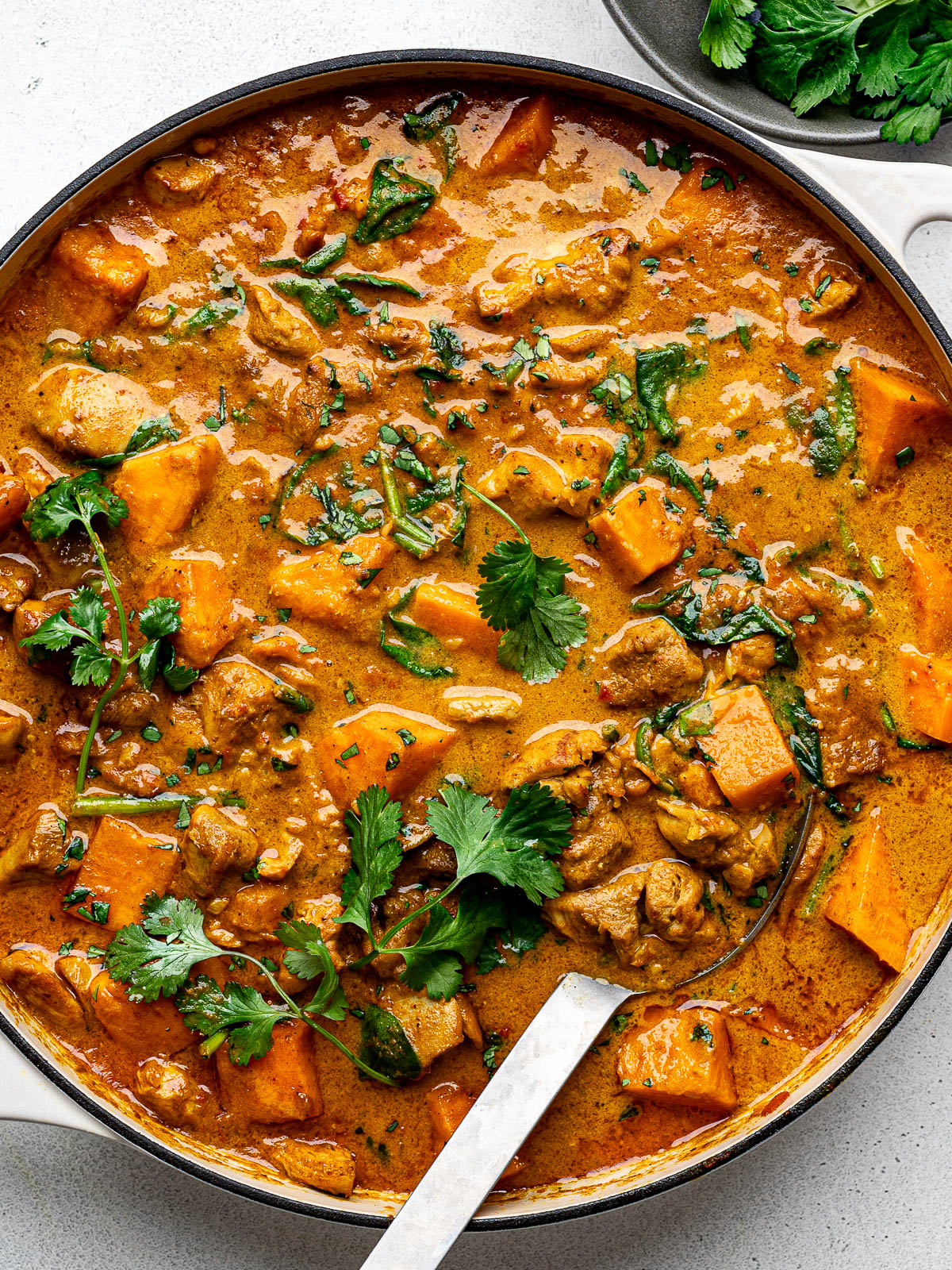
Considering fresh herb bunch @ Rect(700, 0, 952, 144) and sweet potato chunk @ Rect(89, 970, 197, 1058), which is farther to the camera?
fresh herb bunch @ Rect(700, 0, 952, 144)

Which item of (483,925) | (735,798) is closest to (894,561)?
(735,798)

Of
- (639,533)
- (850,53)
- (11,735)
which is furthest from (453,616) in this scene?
(850,53)

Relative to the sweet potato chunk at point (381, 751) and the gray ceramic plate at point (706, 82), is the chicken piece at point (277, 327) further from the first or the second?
the gray ceramic plate at point (706, 82)

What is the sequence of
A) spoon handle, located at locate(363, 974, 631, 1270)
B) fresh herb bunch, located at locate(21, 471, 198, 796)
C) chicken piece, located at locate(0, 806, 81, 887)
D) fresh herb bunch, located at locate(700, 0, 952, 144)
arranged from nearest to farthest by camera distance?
spoon handle, located at locate(363, 974, 631, 1270) < fresh herb bunch, located at locate(21, 471, 198, 796) < chicken piece, located at locate(0, 806, 81, 887) < fresh herb bunch, located at locate(700, 0, 952, 144)

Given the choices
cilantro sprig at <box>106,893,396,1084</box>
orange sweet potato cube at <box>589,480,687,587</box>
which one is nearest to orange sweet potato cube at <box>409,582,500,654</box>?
orange sweet potato cube at <box>589,480,687,587</box>

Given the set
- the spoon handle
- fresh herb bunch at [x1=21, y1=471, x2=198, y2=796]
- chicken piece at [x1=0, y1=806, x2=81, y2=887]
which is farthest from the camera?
chicken piece at [x1=0, y1=806, x2=81, y2=887]

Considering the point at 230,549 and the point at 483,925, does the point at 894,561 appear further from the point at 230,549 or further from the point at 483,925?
the point at 230,549

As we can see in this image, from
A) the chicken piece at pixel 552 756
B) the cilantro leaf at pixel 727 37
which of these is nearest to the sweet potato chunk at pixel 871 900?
the chicken piece at pixel 552 756

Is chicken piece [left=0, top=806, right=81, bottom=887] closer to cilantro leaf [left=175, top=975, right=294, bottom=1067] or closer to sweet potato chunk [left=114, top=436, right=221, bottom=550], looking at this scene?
cilantro leaf [left=175, top=975, right=294, bottom=1067]
